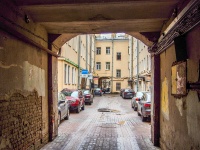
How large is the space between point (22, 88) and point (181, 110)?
12.7 feet

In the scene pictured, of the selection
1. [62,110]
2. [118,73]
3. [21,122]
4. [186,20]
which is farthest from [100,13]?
[118,73]

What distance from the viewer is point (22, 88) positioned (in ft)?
21.2

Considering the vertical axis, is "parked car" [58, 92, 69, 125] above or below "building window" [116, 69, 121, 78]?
below

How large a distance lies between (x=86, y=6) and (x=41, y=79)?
317cm

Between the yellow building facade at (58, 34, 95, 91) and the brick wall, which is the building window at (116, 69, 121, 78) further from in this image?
the brick wall

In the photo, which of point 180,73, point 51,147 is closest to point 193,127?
point 180,73

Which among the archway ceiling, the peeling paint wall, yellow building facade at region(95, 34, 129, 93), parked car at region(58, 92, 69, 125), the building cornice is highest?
yellow building facade at region(95, 34, 129, 93)

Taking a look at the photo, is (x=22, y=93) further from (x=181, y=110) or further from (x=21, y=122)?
(x=181, y=110)

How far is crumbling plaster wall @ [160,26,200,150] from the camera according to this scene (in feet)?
15.0

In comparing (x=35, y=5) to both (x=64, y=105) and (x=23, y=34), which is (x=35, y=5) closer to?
(x=23, y=34)

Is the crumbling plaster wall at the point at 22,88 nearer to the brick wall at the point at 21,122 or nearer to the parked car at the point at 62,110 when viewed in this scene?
the brick wall at the point at 21,122

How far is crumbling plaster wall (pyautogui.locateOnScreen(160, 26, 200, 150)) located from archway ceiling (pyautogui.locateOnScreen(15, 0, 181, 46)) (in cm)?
104

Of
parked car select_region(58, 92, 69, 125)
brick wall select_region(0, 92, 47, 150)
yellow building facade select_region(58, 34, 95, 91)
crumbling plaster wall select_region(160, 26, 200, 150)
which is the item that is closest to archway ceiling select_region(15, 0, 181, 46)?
crumbling plaster wall select_region(160, 26, 200, 150)

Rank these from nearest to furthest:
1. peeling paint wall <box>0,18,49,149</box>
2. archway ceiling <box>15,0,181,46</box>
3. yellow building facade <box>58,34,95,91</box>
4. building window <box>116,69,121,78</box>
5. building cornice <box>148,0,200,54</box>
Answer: building cornice <box>148,0,200,54</box>
peeling paint wall <box>0,18,49,149</box>
archway ceiling <box>15,0,181,46</box>
yellow building facade <box>58,34,95,91</box>
building window <box>116,69,121,78</box>
